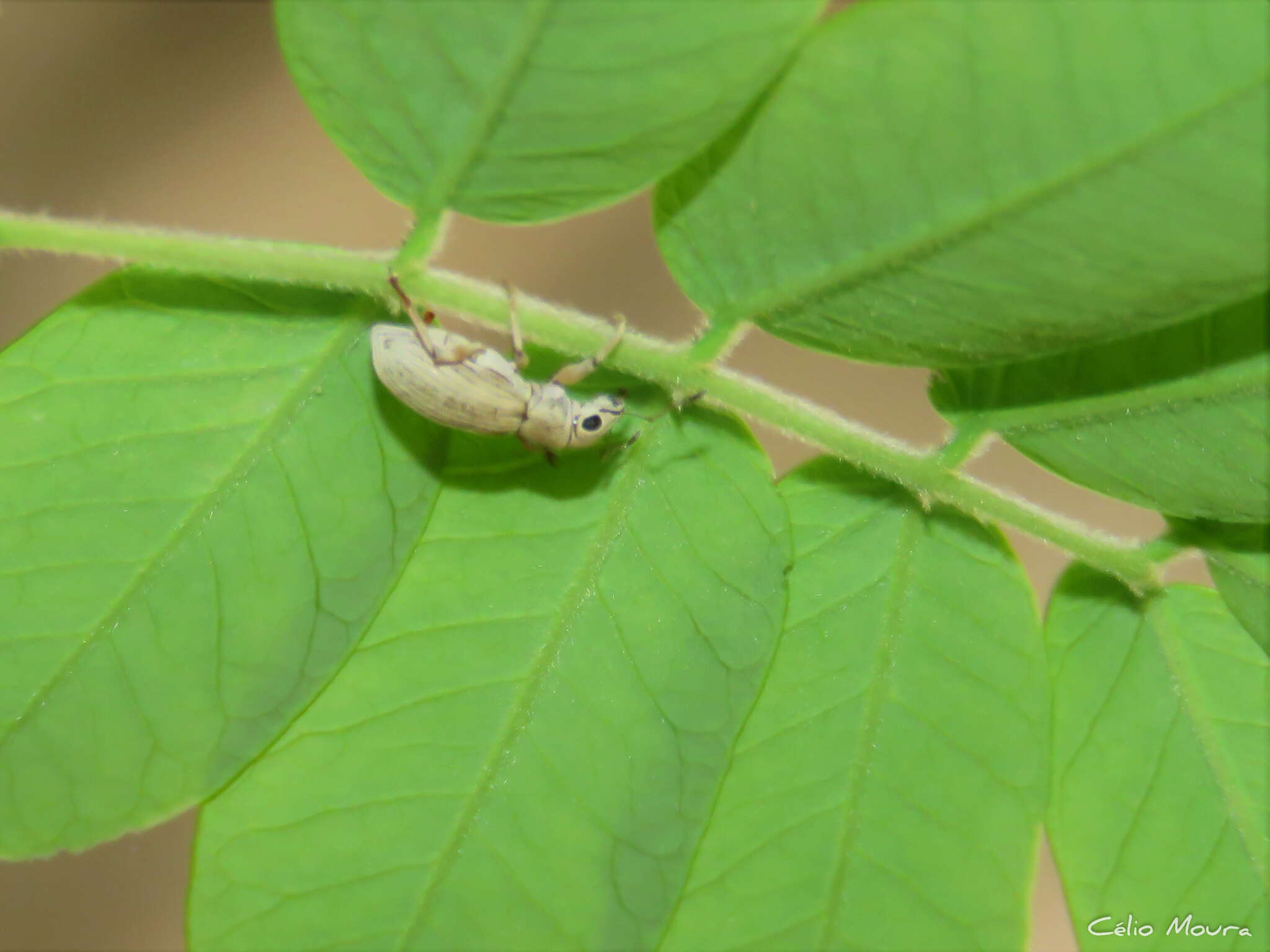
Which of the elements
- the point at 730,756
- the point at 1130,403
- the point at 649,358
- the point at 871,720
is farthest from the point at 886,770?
the point at 649,358

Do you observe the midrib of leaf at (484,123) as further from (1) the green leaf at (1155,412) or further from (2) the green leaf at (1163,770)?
(2) the green leaf at (1163,770)

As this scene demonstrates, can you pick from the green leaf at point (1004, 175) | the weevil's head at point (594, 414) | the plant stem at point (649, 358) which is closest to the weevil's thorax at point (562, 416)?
the weevil's head at point (594, 414)

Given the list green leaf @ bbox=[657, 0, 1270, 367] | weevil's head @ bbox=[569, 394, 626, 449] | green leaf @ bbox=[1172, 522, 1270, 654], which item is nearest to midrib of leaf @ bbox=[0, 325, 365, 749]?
weevil's head @ bbox=[569, 394, 626, 449]

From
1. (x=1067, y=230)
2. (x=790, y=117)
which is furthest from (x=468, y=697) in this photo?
(x=1067, y=230)

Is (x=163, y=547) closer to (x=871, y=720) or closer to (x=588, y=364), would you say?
(x=588, y=364)

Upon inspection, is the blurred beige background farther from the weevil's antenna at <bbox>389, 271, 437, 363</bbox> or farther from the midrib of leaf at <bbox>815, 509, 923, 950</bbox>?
the midrib of leaf at <bbox>815, 509, 923, 950</bbox>

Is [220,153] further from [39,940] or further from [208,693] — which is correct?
[39,940]
